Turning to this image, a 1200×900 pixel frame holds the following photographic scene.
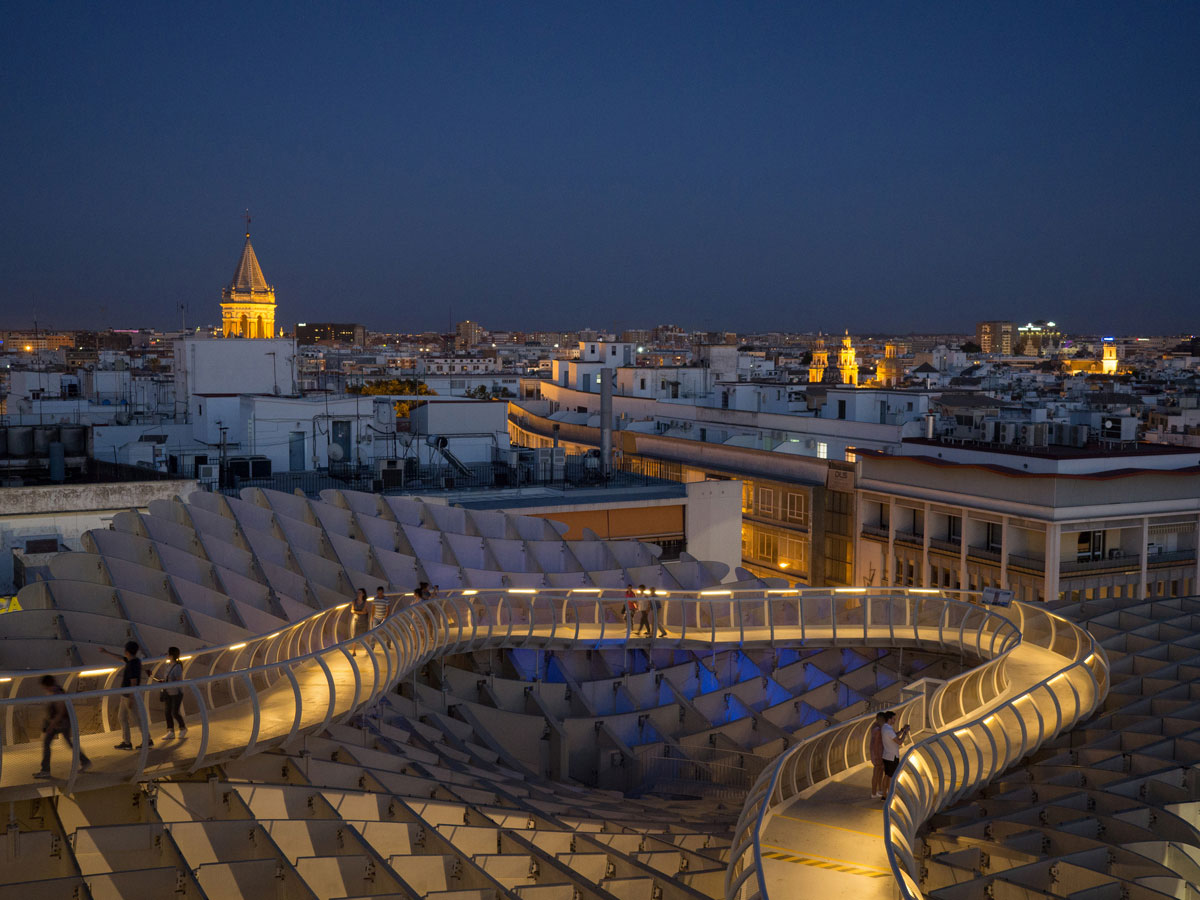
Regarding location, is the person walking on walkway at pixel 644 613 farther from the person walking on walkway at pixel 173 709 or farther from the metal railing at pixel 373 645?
the person walking on walkway at pixel 173 709

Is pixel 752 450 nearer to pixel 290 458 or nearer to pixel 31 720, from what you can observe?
pixel 290 458

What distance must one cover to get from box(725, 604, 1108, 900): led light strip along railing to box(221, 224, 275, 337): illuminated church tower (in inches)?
2887

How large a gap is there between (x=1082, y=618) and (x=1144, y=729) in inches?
278

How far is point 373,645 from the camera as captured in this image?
1634cm

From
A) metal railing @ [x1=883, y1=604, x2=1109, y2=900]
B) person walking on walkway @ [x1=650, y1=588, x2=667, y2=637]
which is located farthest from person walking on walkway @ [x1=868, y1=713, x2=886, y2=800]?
person walking on walkway @ [x1=650, y1=588, x2=667, y2=637]

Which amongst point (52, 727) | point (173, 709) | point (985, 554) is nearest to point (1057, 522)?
point (985, 554)

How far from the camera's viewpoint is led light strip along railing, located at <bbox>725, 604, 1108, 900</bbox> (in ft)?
37.5

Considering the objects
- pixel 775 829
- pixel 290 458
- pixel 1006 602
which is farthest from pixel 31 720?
pixel 290 458

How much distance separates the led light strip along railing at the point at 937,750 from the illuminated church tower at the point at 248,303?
7332 centimetres

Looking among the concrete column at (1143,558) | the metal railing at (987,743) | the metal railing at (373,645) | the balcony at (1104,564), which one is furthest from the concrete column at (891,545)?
the metal railing at (987,743)

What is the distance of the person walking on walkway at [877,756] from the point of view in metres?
13.6

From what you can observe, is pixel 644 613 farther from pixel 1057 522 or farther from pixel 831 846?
pixel 1057 522

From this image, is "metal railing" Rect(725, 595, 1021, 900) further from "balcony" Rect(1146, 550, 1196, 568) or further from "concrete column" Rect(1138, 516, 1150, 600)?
"balcony" Rect(1146, 550, 1196, 568)

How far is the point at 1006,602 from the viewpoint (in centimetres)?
2248
